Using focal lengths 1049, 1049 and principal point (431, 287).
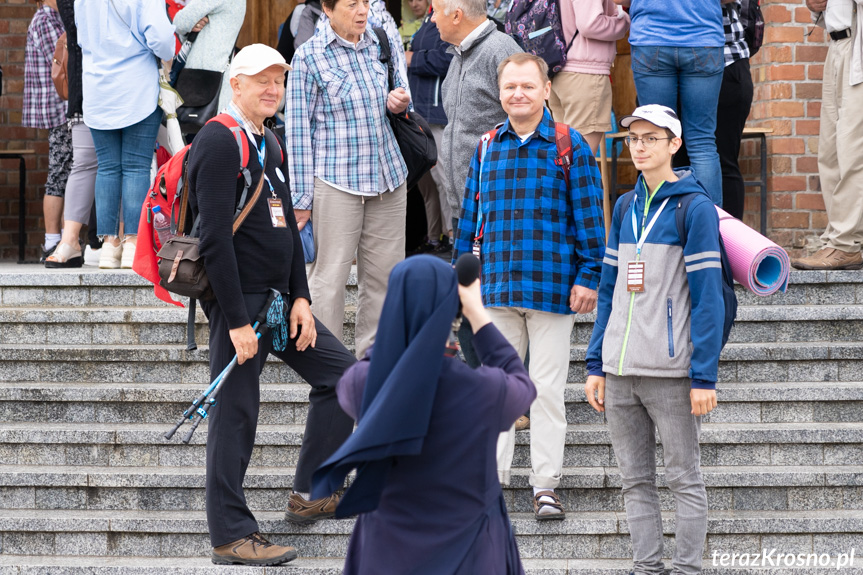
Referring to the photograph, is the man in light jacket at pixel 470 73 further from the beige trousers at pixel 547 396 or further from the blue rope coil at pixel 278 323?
the blue rope coil at pixel 278 323

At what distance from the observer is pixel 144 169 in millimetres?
6324

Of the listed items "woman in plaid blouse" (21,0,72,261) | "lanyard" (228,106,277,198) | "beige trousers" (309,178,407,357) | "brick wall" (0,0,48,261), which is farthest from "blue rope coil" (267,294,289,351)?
"brick wall" (0,0,48,261)

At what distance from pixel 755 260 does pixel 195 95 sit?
3.96 m

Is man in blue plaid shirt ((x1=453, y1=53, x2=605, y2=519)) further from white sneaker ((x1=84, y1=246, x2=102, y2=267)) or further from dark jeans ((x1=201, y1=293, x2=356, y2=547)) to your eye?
white sneaker ((x1=84, y1=246, x2=102, y2=267))

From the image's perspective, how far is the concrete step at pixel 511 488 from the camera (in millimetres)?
4680

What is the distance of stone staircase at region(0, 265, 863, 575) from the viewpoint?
4480 mm

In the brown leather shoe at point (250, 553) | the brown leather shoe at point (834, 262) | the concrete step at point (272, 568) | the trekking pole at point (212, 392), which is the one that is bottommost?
the concrete step at point (272, 568)

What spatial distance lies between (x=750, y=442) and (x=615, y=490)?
711mm

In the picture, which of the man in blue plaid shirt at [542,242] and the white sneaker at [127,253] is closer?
the man in blue plaid shirt at [542,242]

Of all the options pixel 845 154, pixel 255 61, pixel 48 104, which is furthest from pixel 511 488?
pixel 48 104

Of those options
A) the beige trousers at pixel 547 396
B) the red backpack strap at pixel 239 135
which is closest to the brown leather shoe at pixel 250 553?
the beige trousers at pixel 547 396

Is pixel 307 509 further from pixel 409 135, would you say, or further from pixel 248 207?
pixel 409 135

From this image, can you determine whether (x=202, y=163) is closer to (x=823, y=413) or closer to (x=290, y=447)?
(x=290, y=447)

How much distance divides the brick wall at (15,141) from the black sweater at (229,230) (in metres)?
5.65
